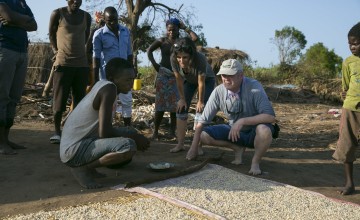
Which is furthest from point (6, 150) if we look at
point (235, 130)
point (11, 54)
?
point (235, 130)

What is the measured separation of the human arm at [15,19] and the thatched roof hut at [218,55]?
34.8ft

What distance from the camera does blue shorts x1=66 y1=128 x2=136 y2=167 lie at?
347cm

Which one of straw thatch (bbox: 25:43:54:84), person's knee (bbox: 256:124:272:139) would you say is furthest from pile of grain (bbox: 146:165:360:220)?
straw thatch (bbox: 25:43:54:84)

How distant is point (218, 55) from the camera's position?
15531 millimetres

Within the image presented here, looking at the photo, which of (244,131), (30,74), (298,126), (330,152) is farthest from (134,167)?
(30,74)

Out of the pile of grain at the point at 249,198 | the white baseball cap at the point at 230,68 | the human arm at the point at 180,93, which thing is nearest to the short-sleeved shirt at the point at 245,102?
the white baseball cap at the point at 230,68

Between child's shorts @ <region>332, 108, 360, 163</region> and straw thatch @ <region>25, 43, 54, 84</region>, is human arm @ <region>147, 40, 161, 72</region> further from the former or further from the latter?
straw thatch @ <region>25, 43, 54, 84</region>

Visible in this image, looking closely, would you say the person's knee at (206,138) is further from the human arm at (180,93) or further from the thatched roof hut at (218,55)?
the thatched roof hut at (218,55)

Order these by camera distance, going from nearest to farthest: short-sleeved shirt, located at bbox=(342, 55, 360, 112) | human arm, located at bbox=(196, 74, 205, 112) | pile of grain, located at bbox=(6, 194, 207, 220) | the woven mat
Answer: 1. pile of grain, located at bbox=(6, 194, 207, 220)
2. the woven mat
3. short-sleeved shirt, located at bbox=(342, 55, 360, 112)
4. human arm, located at bbox=(196, 74, 205, 112)

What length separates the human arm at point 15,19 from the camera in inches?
170

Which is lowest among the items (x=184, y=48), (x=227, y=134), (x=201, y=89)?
(x=227, y=134)

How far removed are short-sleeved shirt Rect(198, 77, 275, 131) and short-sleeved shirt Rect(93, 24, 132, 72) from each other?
5.44 feet

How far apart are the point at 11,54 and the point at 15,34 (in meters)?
0.22

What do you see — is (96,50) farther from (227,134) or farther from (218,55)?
(218,55)
